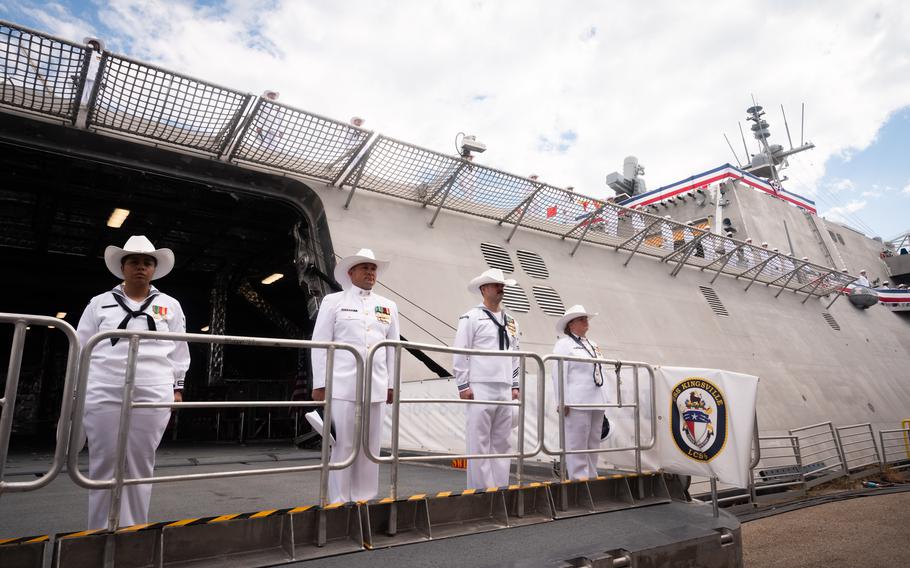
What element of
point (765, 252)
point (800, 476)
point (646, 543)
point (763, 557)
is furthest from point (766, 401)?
point (646, 543)

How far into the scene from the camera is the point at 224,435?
43.9 feet

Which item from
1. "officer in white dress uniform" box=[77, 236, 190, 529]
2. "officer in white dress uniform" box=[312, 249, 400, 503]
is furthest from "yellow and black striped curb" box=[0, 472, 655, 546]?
"officer in white dress uniform" box=[312, 249, 400, 503]

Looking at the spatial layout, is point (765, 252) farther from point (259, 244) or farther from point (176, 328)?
point (176, 328)

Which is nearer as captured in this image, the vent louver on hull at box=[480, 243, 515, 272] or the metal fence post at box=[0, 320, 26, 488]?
the metal fence post at box=[0, 320, 26, 488]

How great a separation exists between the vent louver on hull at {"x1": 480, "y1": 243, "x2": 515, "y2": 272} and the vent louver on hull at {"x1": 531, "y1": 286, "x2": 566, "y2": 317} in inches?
25.4

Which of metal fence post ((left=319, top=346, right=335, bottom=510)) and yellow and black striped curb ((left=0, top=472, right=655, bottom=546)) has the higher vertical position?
metal fence post ((left=319, top=346, right=335, bottom=510))

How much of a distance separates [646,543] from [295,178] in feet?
23.5

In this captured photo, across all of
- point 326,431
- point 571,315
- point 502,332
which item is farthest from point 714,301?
point 326,431

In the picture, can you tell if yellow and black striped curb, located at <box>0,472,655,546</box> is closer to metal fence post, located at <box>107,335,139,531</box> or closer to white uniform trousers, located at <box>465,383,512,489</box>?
metal fence post, located at <box>107,335,139,531</box>

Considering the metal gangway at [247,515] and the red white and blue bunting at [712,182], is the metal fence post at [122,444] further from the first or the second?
the red white and blue bunting at [712,182]

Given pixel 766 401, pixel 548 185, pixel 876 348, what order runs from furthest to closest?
pixel 876 348 < pixel 766 401 < pixel 548 185

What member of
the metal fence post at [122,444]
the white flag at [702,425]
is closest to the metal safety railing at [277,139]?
the metal fence post at [122,444]

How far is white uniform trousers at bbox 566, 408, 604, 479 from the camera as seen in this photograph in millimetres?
4617

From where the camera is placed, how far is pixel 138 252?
318 cm
